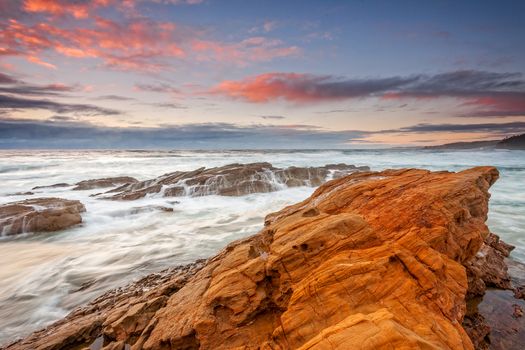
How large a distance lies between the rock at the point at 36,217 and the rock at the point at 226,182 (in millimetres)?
A: 5374

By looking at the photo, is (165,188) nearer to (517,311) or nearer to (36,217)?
(36,217)

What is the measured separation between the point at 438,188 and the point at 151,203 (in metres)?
17.7

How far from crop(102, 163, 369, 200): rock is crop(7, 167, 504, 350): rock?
612 inches

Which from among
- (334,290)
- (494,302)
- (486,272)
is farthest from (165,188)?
(494,302)

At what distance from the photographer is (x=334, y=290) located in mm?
4348

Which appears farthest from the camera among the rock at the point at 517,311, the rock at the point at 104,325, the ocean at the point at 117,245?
the ocean at the point at 117,245

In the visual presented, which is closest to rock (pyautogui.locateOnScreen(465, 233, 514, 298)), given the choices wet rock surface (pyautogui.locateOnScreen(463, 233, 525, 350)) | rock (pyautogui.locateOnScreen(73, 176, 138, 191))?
wet rock surface (pyautogui.locateOnScreen(463, 233, 525, 350))

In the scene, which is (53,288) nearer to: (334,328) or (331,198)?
(331,198)

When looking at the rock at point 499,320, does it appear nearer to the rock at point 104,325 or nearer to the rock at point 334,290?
the rock at point 334,290

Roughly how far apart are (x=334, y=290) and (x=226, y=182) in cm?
2017

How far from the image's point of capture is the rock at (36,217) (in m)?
14.6

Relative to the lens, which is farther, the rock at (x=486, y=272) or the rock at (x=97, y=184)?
the rock at (x=97, y=184)

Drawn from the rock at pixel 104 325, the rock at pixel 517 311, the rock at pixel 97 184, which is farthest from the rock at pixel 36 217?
the rock at pixel 517 311

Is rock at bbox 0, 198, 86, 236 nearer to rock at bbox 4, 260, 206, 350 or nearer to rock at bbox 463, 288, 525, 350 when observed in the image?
rock at bbox 4, 260, 206, 350
